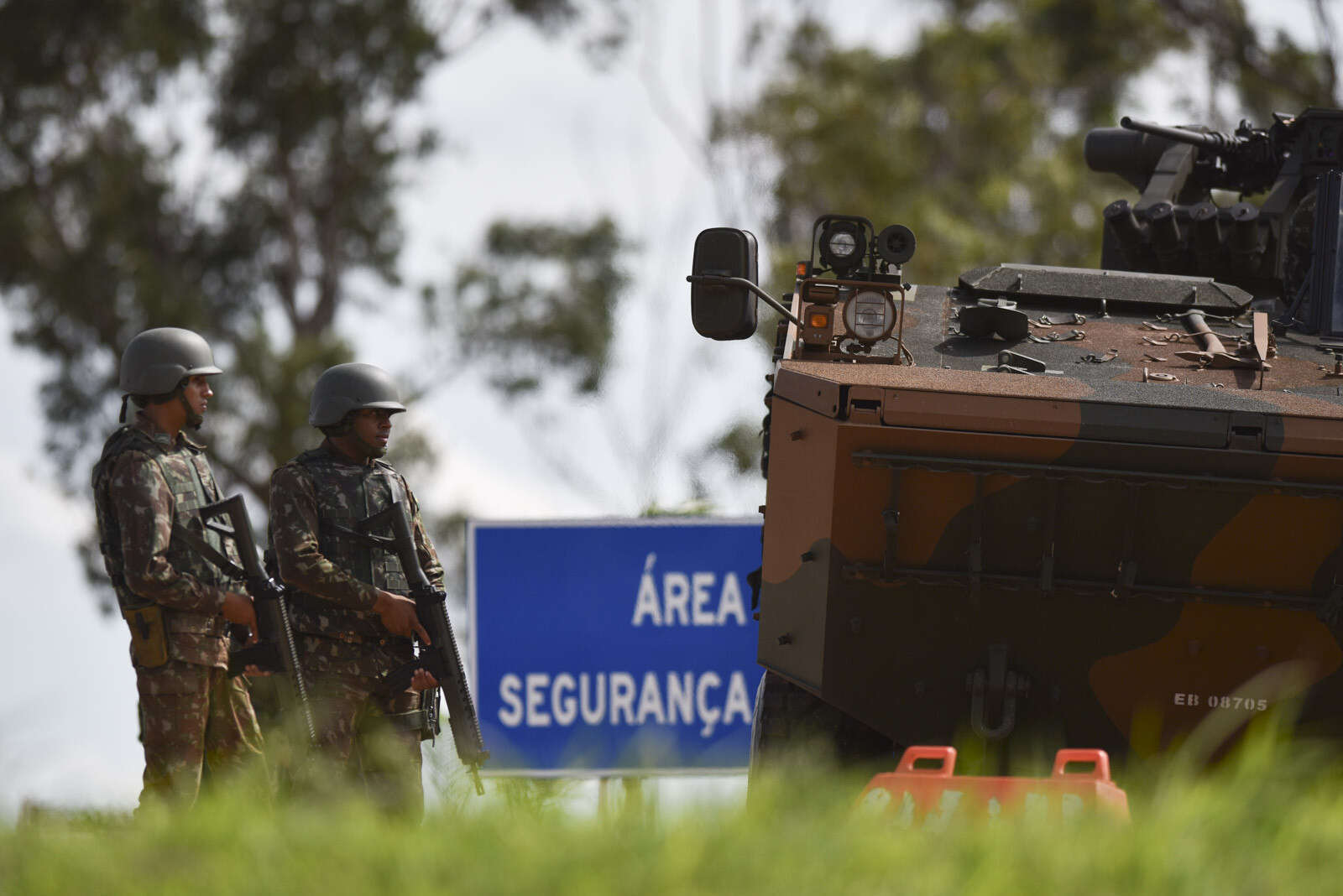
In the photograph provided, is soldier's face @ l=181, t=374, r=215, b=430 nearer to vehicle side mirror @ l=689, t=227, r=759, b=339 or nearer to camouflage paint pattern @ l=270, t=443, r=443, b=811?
camouflage paint pattern @ l=270, t=443, r=443, b=811

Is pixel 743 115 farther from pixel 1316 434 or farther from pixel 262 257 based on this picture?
pixel 1316 434

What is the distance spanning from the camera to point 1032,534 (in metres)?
5.07

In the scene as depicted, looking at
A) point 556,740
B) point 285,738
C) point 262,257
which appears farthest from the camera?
point 262,257

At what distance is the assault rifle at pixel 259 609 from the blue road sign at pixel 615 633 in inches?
115

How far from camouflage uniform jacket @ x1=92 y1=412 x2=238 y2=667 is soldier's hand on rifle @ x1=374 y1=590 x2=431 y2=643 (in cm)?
51

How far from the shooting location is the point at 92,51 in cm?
2205

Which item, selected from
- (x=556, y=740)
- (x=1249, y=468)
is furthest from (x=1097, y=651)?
(x=556, y=740)

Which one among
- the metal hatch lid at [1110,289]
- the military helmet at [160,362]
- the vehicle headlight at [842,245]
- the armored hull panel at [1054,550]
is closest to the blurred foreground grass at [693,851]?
the armored hull panel at [1054,550]

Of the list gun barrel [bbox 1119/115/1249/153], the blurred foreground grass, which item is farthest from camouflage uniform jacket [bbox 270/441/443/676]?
gun barrel [bbox 1119/115/1249/153]

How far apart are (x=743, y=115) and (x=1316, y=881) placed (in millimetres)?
21594

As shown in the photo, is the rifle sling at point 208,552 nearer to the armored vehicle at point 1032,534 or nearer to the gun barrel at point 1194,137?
the armored vehicle at point 1032,534

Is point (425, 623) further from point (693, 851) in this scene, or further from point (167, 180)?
point (167, 180)

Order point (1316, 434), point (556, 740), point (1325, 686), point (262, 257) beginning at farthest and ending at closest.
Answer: point (262, 257), point (556, 740), point (1325, 686), point (1316, 434)

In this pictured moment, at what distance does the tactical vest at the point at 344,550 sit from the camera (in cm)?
595
